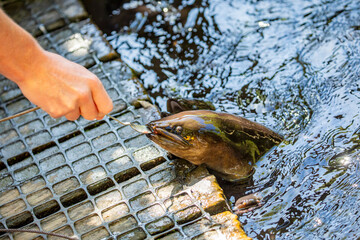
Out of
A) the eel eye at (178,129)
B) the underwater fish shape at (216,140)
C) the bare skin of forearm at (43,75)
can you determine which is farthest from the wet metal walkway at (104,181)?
the bare skin of forearm at (43,75)

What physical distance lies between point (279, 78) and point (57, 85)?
275 cm

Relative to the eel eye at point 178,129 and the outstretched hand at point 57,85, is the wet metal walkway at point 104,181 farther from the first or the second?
the outstretched hand at point 57,85

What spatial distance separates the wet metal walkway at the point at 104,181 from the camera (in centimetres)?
318

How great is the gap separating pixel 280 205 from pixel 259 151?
0.57 meters

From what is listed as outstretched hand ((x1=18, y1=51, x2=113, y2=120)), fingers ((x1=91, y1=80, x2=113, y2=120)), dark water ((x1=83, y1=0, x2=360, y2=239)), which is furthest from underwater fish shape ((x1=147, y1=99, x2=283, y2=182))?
outstretched hand ((x1=18, y1=51, x2=113, y2=120))

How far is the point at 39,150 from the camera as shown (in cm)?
389

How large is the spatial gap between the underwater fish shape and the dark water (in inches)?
5.9

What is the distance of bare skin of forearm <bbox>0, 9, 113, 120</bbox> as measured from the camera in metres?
2.29

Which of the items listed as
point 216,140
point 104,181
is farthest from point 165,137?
point 104,181

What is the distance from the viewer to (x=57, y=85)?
2.36 m

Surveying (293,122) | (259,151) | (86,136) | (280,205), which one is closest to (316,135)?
(293,122)

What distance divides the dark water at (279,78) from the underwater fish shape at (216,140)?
0.49 feet

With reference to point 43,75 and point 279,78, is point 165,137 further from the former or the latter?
point 279,78

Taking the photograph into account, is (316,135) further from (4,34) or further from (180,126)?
(4,34)
